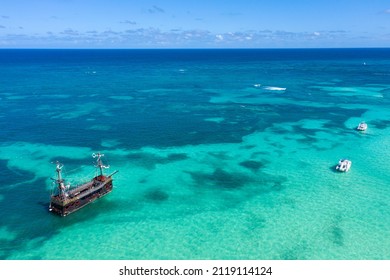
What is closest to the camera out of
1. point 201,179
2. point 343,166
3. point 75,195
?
point 75,195

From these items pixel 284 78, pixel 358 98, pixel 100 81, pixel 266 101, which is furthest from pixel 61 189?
pixel 284 78

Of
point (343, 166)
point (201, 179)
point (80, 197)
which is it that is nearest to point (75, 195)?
point (80, 197)

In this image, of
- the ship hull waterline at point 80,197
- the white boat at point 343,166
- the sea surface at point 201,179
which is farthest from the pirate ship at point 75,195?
the white boat at point 343,166

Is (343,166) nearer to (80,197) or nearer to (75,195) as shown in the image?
(80,197)

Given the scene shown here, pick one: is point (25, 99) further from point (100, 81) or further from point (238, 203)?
point (238, 203)

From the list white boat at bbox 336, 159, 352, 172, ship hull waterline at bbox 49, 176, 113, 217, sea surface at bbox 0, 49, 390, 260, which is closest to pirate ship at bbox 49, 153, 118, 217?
ship hull waterline at bbox 49, 176, 113, 217

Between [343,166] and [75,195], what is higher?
[343,166]

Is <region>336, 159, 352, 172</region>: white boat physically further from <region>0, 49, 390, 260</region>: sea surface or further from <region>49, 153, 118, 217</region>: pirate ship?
<region>49, 153, 118, 217</region>: pirate ship
